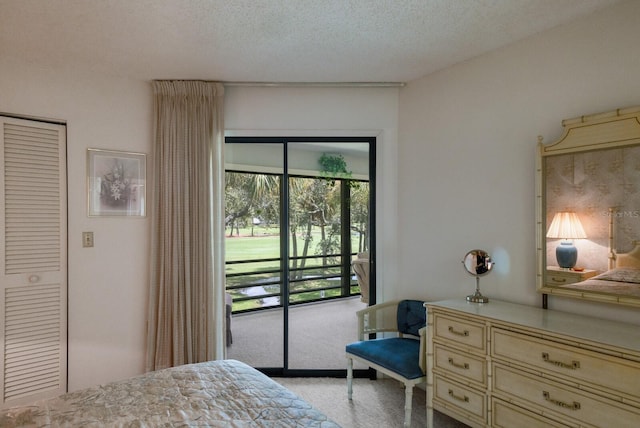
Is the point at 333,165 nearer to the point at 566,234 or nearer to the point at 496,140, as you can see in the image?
the point at 496,140

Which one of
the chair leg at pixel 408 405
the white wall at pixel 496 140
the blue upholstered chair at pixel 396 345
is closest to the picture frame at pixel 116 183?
the blue upholstered chair at pixel 396 345

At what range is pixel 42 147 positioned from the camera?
2945 millimetres

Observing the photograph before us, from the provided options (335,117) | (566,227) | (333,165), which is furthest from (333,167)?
(566,227)

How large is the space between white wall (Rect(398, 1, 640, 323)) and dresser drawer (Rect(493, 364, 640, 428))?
0.56m

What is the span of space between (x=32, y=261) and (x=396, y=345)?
2730 mm

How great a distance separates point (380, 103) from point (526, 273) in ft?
6.03

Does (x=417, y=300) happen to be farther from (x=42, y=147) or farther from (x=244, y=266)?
(x=42, y=147)

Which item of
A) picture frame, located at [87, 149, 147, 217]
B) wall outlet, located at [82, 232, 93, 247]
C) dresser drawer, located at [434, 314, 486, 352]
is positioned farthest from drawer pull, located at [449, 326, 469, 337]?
wall outlet, located at [82, 232, 93, 247]

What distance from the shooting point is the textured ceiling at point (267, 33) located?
2197 millimetres

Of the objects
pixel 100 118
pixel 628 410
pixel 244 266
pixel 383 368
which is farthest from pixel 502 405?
pixel 100 118

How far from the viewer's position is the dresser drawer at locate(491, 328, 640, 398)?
1.73 m

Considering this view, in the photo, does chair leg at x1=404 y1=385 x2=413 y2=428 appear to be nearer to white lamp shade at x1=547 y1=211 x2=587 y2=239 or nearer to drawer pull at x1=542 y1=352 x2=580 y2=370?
drawer pull at x1=542 y1=352 x2=580 y2=370

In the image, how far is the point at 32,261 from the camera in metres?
2.89

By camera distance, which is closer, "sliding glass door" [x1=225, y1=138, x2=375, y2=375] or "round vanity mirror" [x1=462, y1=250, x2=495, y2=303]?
"round vanity mirror" [x1=462, y1=250, x2=495, y2=303]
